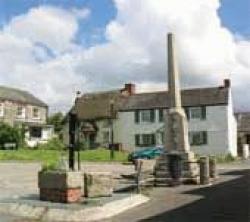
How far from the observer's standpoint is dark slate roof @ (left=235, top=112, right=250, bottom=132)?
80.4 m

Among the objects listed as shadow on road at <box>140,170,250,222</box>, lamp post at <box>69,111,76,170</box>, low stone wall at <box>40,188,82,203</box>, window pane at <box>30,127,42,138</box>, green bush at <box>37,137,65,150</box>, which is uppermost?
window pane at <box>30,127,42,138</box>

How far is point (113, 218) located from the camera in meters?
13.8

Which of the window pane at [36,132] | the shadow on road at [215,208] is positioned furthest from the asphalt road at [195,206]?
the window pane at [36,132]

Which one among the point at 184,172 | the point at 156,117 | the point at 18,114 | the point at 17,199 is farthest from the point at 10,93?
the point at 17,199

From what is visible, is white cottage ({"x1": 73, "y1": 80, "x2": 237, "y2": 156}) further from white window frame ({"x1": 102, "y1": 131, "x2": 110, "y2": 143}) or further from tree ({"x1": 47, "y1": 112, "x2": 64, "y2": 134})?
tree ({"x1": 47, "y1": 112, "x2": 64, "y2": 134})

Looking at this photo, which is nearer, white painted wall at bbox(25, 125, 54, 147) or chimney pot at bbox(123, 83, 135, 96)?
chimney pot at bbox(123, 83, 135, 96)

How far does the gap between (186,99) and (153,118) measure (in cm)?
425

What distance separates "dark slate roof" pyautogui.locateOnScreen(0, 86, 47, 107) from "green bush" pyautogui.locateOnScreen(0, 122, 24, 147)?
31.7 feet

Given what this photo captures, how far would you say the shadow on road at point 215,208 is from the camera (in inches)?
544

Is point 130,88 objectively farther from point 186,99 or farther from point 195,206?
point 195,206

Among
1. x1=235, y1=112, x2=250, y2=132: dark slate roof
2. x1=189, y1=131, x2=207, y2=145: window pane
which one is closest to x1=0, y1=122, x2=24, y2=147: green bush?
x1=189, y1=131, x2=207, y2=145: window pane

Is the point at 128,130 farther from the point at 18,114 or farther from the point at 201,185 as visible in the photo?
the point at 201,185

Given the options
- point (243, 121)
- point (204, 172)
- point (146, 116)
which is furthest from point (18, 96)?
point (204, 172)

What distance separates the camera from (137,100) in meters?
70.8
